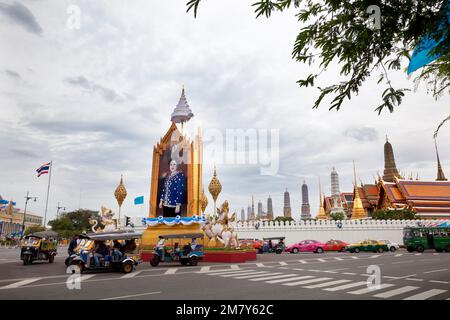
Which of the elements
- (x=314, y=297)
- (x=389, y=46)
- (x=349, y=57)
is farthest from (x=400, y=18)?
(x=314, y=297)

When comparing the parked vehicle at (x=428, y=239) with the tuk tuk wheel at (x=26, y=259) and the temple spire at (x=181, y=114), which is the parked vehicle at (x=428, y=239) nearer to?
the temple spire at (x=181, y=114)

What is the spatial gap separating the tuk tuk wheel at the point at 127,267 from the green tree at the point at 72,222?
59.8 m

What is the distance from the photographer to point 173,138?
2727 centimetres

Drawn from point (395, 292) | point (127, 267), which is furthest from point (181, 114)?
point (395, 292)

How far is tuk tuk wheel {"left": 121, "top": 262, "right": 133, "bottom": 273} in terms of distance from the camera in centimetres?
1446

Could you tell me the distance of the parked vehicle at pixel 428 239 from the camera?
94.8 feet

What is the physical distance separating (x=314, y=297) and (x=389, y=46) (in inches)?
247

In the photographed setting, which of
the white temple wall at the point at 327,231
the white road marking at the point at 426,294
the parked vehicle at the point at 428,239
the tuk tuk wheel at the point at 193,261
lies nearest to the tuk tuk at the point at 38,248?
the tuk tuk wheel at the point at 193,261

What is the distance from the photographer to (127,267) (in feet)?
47.9

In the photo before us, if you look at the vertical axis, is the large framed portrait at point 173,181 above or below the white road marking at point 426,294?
above

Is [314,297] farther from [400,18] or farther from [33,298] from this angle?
[33,298]

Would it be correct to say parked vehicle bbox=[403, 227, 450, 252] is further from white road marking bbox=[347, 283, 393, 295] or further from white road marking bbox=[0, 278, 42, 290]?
white road marking bbox=[0, 278, 42, 290]

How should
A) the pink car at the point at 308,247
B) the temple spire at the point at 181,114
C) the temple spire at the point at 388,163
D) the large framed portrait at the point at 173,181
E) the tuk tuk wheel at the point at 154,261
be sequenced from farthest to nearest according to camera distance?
the temple spire at the point at 388,163
the pink car at the point at 308,247
the temple spire at the point at 181,114
the large framed portrait at the point at 173,181
the tuk tuk wheel at the point at 154,261

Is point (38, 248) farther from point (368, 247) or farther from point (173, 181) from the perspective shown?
point (368, 247)
